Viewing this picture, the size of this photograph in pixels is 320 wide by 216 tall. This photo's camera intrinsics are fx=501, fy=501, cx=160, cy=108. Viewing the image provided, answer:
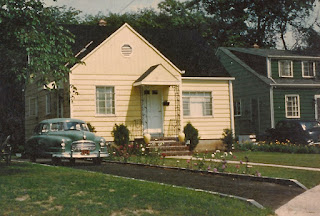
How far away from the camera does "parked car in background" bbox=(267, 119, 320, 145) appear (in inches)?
1067

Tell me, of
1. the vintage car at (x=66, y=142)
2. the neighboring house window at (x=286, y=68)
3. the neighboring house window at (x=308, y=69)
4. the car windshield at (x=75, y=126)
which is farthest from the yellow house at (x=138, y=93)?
the neighboring house window at (x=308, y=69)

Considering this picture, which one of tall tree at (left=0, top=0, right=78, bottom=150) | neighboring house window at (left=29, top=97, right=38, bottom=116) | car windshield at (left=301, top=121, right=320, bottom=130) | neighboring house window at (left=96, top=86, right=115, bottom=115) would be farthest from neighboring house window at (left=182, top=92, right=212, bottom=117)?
tall tree at (left=0, top=0, right=78, bottom=150)

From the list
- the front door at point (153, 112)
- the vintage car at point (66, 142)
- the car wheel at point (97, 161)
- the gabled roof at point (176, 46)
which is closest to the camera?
the vintage car at point (66, 142)

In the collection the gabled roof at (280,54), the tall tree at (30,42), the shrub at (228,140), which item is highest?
the gabled roof at (280,54)

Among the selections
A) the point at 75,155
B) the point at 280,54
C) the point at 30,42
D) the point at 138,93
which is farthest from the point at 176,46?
the point at 30,42

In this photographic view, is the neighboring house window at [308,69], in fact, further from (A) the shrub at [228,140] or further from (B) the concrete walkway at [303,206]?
(B) the concrete walkway at [303,206]

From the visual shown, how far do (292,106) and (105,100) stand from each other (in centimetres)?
1515

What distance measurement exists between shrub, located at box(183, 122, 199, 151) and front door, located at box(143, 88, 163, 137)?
1.36m

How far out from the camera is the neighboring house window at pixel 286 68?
36.2 m

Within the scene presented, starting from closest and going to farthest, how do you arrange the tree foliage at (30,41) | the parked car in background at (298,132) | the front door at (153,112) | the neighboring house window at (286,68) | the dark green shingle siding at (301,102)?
the tree foliage at (30,41)
the front door at (153,112)
the parked car in background at (298,132)
the dark green shingle siding at (301,102)
the neighboring house window at (286,68)

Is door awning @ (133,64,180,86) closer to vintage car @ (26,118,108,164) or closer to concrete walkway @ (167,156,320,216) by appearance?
vintage car @ (26,118,108,164)

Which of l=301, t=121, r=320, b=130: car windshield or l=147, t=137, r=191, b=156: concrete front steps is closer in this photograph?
l=147, t=137, r=191, b=156: concrete front steps

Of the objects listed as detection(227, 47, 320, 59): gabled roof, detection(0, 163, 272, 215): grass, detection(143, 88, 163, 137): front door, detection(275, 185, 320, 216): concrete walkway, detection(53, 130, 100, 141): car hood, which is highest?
detection(227, 47, 320, 59): gabled roof

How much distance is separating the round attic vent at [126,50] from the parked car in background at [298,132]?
10092 mm
